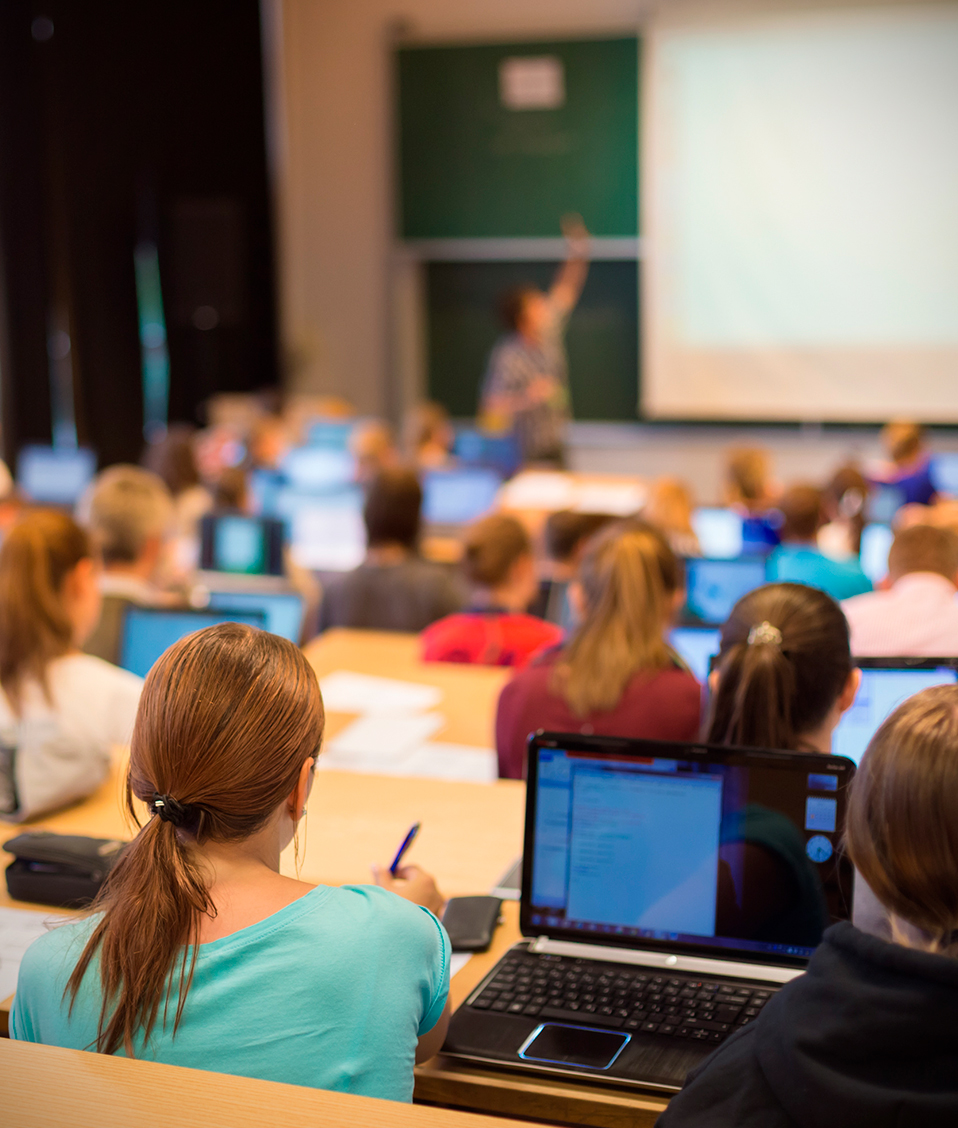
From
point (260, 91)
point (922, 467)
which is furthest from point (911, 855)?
point (260, 91)

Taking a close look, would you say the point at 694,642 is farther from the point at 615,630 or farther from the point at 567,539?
the point at 567,539

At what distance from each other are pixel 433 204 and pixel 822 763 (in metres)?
8.62

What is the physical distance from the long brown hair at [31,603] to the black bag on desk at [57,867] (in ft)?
1.49

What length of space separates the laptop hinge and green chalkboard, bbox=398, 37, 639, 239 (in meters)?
8.11

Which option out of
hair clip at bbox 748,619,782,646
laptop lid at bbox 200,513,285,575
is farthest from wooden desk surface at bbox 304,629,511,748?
hair clip at bbox 748,619,782,646

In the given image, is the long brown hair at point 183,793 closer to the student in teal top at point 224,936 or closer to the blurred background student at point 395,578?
the student in teal top at point 224,936

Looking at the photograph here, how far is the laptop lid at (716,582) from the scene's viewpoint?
11.7ft

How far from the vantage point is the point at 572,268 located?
9.35m

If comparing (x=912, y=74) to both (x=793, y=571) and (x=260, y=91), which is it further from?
(x=793, y=571)

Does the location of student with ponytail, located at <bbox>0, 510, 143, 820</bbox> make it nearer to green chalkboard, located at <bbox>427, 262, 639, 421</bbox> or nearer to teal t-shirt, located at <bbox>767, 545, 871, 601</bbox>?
teal t-shirt, located at <bbox>767, 545, 871, 601</bbox>

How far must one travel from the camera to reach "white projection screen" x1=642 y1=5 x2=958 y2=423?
852cm

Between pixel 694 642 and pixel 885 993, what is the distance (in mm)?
1960

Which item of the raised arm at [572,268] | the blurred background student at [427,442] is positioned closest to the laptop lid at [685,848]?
the blurred background student at [427,442]

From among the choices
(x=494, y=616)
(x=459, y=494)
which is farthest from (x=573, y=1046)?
(x=459, y=494)
